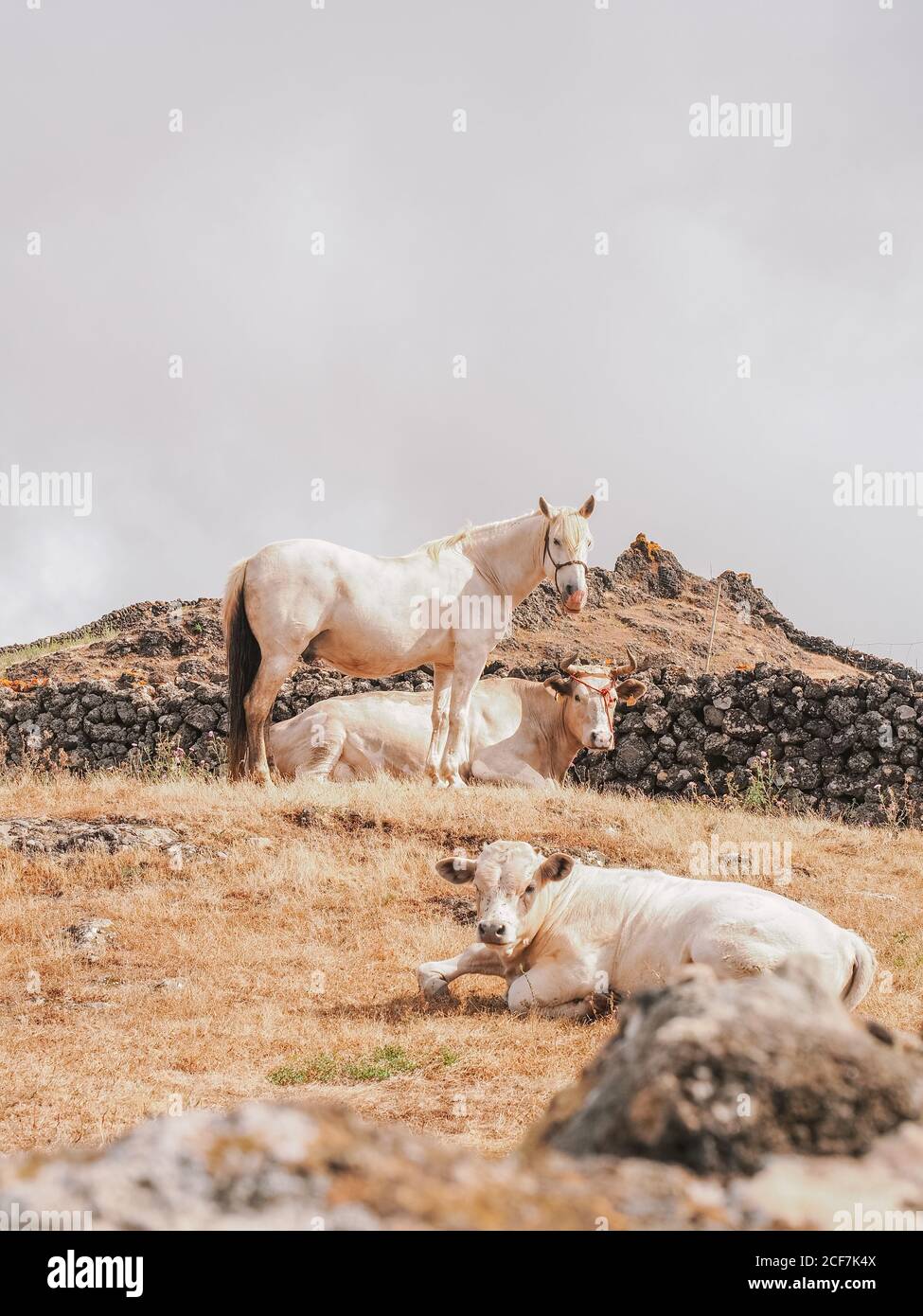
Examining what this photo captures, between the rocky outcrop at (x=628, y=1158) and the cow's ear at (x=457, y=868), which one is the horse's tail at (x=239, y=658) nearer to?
the cow's ear at (x=457, y=868)

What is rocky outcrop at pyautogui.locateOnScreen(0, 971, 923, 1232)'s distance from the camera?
128 centimetres

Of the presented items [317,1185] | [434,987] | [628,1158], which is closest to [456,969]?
[434,987]

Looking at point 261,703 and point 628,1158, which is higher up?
point 628,1158

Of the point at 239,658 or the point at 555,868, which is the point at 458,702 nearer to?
the point at 239,658

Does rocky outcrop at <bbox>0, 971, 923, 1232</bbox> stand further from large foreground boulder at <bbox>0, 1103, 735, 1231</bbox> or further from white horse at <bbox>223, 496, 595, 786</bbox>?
white horse at <bbox>223, 496, 595, 786</bbox>

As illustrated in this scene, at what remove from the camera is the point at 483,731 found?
15.1m

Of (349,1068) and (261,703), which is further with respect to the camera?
(261,703)

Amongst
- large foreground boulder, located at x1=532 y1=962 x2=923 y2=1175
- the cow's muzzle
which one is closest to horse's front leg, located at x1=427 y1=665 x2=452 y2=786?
the cow's muzzle

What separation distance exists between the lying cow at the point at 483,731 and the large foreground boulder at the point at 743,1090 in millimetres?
12580

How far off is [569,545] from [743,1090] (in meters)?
12.7

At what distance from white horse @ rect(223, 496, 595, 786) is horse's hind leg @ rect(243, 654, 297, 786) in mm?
13
